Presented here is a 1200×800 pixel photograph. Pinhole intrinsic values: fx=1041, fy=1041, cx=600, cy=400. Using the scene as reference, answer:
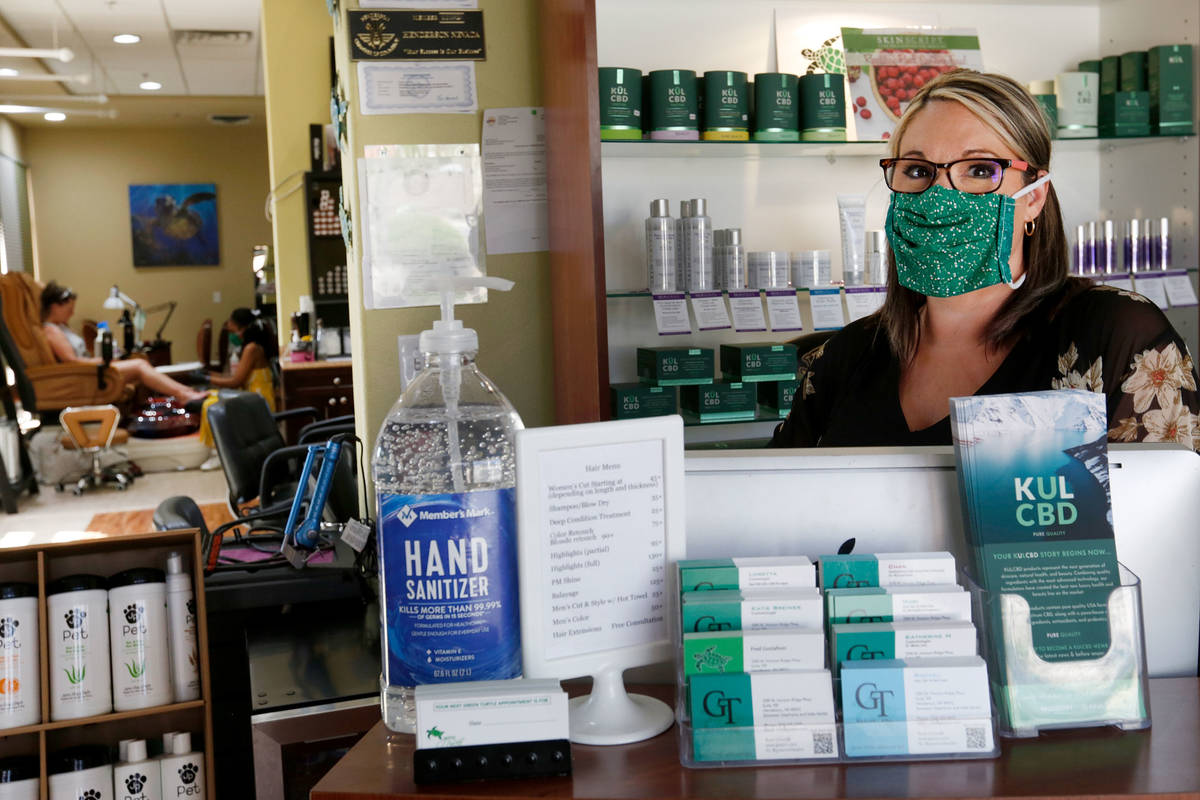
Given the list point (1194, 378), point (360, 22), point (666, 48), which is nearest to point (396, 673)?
point (1194, 378)

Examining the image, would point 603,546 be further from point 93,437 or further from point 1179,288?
point 93,437

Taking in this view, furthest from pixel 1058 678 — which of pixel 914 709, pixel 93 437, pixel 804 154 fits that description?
pixel 93 437

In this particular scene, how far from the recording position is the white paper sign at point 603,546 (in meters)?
0.97

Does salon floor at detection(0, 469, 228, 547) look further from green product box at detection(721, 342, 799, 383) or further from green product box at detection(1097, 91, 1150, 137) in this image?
green product box at detection(1097, 91, 1150, 137)

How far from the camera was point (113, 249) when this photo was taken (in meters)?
15.3

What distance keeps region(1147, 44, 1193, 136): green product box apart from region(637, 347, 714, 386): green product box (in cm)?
162

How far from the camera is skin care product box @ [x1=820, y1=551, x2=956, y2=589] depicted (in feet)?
3.22

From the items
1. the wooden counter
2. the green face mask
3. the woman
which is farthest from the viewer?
the green face mask

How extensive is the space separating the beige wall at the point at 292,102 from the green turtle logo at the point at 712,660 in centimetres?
731

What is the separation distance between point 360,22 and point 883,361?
133cm

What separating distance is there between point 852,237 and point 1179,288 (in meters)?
Result: 1.04

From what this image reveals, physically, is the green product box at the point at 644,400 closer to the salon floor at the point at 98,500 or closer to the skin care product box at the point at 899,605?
the skin care product box at the point at 899,605

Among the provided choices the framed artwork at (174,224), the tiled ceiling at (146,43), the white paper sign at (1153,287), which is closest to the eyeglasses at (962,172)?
the white paper sign at (1153,287)

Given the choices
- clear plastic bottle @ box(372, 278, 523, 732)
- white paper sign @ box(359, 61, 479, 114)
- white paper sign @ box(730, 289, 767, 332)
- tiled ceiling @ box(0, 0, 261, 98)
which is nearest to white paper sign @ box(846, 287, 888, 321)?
white paper sign @ box(730, 289, 767, 332)
